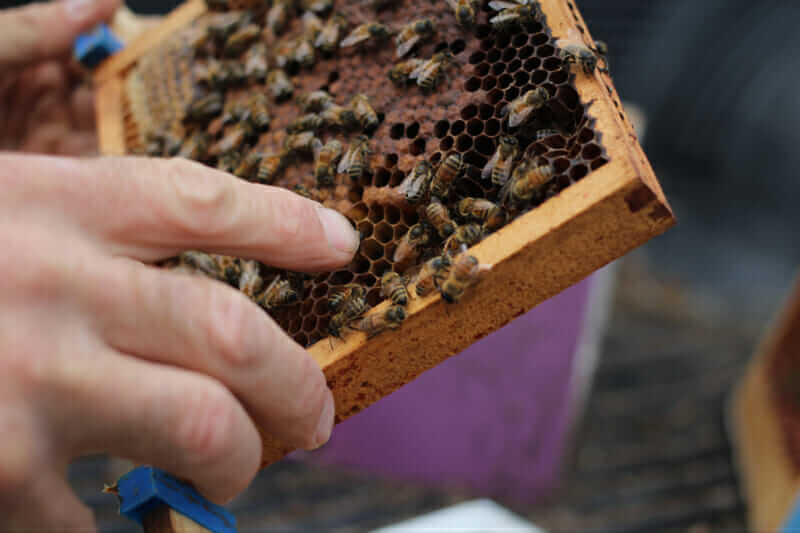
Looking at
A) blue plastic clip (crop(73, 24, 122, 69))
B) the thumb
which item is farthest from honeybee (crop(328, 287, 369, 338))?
the thumb

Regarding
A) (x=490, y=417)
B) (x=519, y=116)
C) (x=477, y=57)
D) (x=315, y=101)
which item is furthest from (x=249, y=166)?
(x=490, y=417)

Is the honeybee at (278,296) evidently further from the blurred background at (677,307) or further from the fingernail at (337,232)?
the blurred background at (677,307)

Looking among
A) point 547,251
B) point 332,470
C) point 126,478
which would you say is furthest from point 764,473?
point 126,478

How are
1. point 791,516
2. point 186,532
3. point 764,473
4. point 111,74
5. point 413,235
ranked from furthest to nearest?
point 764,473 → point 791,516 → point 111,74 → point 413,235 → point 186,532

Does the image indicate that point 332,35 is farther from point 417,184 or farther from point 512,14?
point 417,184

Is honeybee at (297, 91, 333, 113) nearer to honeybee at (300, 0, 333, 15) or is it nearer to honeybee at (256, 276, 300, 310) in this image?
honeybee at (300, 0, 333, 15)

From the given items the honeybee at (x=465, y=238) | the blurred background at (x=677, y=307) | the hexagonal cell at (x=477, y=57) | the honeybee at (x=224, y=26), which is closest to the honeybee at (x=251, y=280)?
the honeybee at (x=465, y=238)

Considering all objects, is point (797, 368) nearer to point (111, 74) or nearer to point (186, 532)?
point (186, 532)
